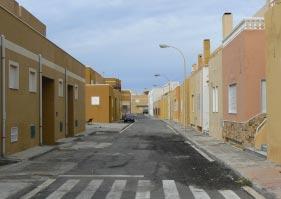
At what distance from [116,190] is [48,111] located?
66.1 ft

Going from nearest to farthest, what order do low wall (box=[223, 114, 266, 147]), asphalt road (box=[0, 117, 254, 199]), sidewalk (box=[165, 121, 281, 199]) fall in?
asphalt road (box=[0, 117, 254, 199]), sidewalk (box=[165, 121, 281, 199]), low wall (box=[223, 114, 266, 147])

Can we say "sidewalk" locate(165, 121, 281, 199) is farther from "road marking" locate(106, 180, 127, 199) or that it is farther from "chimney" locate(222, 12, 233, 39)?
"chimney" locate(222, 12, 233, 39)

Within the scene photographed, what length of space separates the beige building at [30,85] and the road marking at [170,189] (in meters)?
9.04

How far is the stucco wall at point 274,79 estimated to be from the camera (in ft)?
58.0

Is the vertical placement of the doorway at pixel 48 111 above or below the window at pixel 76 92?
below

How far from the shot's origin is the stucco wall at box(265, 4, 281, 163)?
17.7 meters

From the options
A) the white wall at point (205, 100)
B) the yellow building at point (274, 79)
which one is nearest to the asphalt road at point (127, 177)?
the yellow building at point (274, 79)

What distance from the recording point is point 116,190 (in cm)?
1298

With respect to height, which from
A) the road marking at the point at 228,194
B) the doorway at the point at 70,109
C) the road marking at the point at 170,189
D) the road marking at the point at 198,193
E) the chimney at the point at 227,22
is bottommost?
the road marking at the point at 228,194

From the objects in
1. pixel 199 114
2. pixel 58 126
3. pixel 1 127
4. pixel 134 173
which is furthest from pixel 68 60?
pixel 134 173

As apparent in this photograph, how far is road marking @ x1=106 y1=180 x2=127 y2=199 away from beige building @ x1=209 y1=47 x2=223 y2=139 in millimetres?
18206

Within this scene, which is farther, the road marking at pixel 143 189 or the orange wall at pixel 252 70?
the orange wall at pixel 252 70

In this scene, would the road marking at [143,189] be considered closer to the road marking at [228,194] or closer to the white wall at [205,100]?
the road marking at [228,194]

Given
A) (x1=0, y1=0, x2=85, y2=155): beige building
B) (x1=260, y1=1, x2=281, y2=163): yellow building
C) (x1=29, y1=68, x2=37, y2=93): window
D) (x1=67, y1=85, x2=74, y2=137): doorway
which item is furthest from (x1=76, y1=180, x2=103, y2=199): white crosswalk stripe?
(x1=67, y1=85, x2=74, y2=137): doorway
